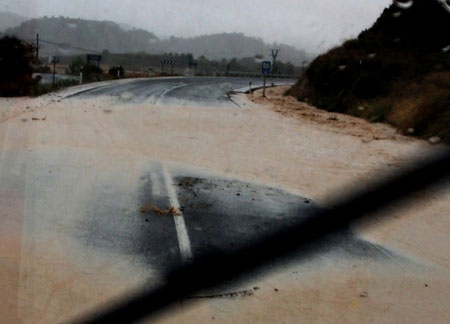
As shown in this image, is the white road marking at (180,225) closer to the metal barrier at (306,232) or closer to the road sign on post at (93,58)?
the metal barrier at (306,232)

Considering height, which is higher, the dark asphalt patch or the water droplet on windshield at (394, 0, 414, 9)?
the water droplet on windshield at (394, 0, 414, 9)

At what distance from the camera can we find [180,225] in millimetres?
6504

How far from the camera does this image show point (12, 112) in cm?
1543

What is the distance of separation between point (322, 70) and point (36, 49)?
1542cm

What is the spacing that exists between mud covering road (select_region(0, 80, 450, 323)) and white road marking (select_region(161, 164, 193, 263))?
3cm

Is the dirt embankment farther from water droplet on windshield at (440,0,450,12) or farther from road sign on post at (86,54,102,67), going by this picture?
road sign on post at (86,54,102,67)

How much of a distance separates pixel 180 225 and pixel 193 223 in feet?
0.70

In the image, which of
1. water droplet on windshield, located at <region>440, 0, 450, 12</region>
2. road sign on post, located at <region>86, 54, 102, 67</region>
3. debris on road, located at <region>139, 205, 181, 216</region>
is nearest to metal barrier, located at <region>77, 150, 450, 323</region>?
water droplet on windshield, located at <region>440, 0, 450, 12</region>

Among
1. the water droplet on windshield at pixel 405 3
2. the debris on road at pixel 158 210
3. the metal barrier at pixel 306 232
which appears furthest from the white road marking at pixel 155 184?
the water droplet on windshield at pixel 405 3

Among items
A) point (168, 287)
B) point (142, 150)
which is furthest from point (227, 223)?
point (168, 287)

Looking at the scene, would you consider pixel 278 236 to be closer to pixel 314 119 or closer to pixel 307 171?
pixel 307 171

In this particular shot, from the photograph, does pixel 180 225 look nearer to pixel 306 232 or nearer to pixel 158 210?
pixel 158 210

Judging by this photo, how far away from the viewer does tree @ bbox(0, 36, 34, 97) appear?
20.2m

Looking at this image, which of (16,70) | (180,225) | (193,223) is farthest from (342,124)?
(16,70)
